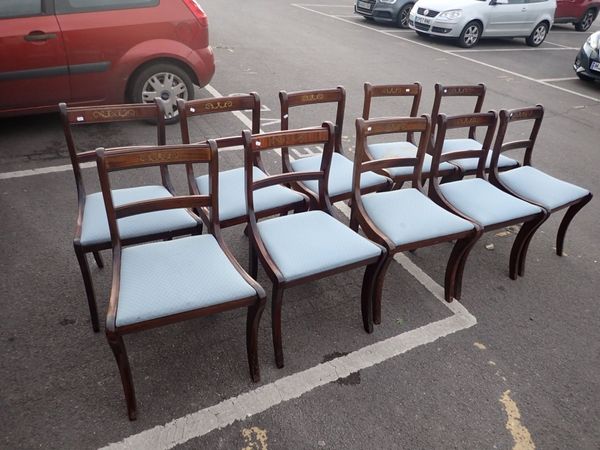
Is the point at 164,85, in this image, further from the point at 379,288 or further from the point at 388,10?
the point at 388,10

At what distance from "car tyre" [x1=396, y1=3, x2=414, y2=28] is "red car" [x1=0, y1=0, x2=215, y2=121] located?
27.9 ft

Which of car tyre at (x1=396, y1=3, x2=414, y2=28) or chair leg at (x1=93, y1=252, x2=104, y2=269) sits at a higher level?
car tyre at (x1=396, y1=3, x2=414, y2=28)

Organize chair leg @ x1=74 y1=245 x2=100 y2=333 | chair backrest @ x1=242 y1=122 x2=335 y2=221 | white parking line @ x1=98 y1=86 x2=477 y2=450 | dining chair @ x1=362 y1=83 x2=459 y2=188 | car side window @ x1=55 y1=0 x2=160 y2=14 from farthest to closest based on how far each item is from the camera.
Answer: car side window @ x1=55 y1=0 x2=160 y2=14, dining chair @ x1=362 y1=83 x2=459 y2=188, chair backrest @ x1=242 y1=122 x2=335 y2=221, chair leg @ x1=74 y1=245 x2=100 y2=333, white parking line @ x1=98 y1=86 x2=477 y2=450

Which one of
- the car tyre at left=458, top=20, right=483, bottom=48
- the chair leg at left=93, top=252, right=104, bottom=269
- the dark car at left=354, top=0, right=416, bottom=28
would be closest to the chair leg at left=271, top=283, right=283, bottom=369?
the chair leg at left=93, top=252, right=104, bottom=269

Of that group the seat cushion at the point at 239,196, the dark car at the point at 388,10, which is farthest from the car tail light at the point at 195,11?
the dark car at the point at 388,10

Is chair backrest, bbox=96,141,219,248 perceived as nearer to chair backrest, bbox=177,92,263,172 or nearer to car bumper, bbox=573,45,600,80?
chair backrest, bbox=177,92,263,172

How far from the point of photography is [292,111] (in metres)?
Answer: 6.03

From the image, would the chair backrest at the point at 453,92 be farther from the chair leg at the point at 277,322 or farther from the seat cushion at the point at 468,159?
the chair leg at the point at 277,322

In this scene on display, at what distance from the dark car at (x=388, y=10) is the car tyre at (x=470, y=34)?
2.08 meters

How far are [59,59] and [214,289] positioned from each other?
11.7 feet

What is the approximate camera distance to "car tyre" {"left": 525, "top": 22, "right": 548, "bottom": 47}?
11.5 meters

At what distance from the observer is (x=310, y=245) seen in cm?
249

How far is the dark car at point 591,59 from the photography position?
8273mm

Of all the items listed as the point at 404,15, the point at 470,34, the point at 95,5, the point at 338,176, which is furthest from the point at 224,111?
the point at 404,15
